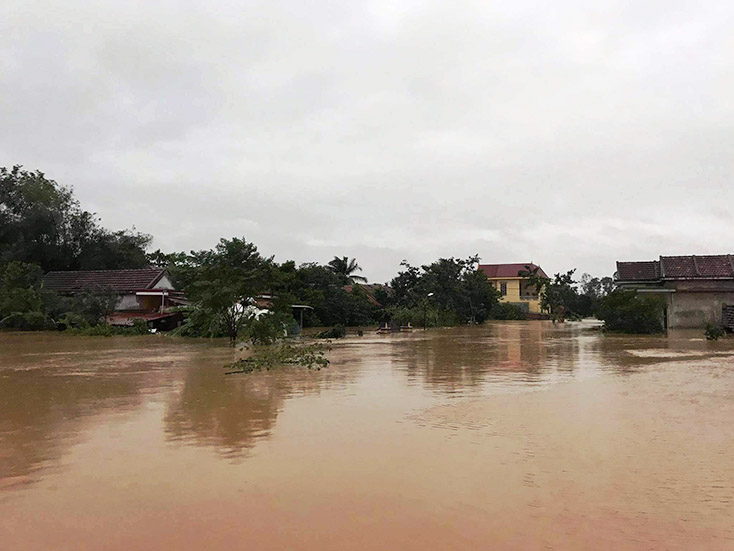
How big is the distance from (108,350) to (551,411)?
18.0 m

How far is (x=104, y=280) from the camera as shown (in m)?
37.6

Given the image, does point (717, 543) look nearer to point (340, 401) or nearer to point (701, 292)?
point (340, 401)

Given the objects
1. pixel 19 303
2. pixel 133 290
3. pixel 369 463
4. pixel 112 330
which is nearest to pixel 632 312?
pixel 112 330

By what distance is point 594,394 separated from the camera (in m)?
11.1

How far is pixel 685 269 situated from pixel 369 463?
3688 cm

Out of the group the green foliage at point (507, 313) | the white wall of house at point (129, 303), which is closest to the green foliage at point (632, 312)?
the white wall of house at point (129, 303)

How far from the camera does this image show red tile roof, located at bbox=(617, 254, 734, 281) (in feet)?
119

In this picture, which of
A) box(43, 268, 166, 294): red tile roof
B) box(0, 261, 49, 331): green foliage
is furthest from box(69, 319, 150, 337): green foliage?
box(43, 268, 166, 294): red tile roof

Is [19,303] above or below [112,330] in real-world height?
above

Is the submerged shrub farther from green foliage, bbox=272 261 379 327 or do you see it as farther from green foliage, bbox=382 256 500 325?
green foliage, bbox=382 256 500 325

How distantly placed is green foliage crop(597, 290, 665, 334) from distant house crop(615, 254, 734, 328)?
237cm

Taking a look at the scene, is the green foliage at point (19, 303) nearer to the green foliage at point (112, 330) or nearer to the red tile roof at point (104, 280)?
the red tile roof at point (104, 280)

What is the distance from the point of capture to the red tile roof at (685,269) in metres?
36.4

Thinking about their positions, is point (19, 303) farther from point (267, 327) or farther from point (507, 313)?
point (507, 313)
